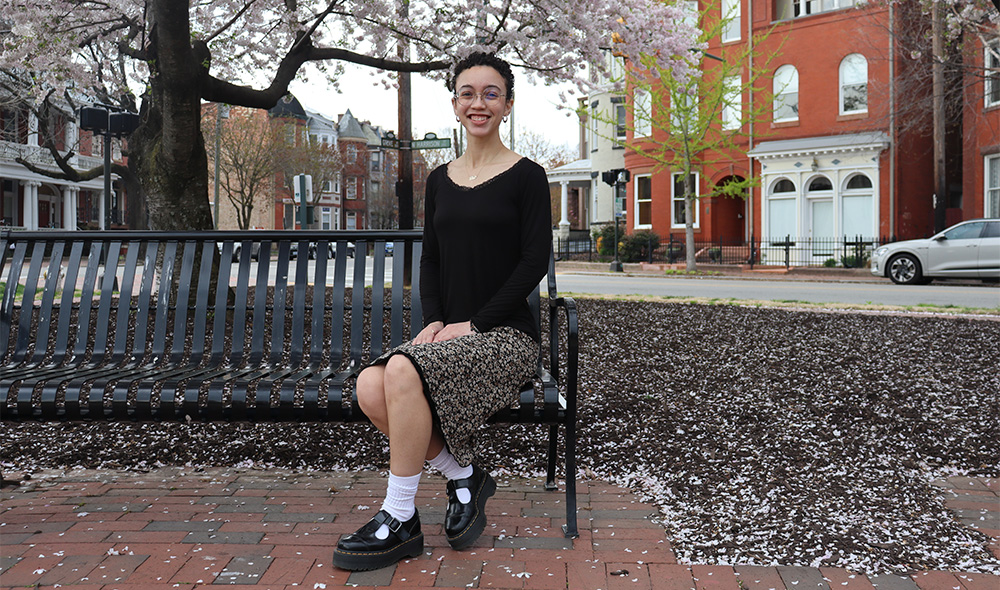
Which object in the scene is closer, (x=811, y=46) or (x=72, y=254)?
(x=72, y=254)

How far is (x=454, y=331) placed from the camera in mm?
3201

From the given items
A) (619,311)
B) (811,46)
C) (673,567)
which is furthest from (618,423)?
(811,46)

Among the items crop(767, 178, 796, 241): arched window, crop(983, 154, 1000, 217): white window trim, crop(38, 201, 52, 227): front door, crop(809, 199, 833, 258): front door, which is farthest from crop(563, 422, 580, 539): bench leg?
crop(38, 201, 52, 227): front door

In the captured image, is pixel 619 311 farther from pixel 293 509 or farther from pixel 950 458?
pixel 293 509

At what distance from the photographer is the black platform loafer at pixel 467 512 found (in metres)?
2.96

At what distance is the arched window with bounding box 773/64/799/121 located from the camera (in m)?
27.7

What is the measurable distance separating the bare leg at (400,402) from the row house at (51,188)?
3599 centimetres

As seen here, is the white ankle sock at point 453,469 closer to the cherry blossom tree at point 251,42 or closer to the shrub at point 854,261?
the cherry blossom tree at point 251,42

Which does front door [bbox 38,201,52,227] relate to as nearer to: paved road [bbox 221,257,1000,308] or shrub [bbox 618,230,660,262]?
shrub [bbox 618,230,660,262]

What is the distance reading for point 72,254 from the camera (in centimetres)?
430

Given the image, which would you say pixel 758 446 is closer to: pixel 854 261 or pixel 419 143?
pixel 419 143

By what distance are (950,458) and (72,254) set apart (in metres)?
4.55

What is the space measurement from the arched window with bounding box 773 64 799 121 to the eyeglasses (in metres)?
26.4

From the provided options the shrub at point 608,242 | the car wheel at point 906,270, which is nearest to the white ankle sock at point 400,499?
the car wheel at point 906,270
